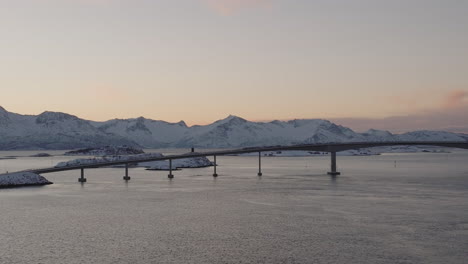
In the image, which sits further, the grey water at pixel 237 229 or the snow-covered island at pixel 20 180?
the snow-covered island at pixel 20 180

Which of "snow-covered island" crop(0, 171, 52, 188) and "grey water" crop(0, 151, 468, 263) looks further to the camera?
"snow-covered island" crop(0, 171, 52, 188)

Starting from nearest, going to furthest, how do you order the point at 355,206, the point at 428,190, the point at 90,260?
the point at 90,260 < the point at 355,206 < the point at 428,190

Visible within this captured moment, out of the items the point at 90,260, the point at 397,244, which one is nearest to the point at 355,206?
the point at 397,244

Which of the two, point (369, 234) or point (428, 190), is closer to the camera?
point (369, 234)

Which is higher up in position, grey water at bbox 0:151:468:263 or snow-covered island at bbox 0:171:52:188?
snow-covered island at bbox 0:171:52:188

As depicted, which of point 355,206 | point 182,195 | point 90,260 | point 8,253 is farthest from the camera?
point 182,195

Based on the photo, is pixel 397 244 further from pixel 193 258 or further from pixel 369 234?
pixel 193 258

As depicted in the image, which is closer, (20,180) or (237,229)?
(237,229)

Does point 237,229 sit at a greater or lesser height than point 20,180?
lesser
